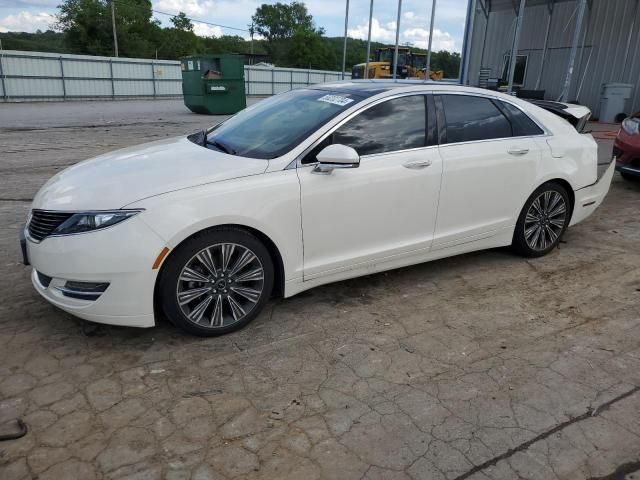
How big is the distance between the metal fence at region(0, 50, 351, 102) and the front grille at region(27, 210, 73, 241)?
1054 inches

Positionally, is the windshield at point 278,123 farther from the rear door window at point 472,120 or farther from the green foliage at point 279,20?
the green foliage at point 279,20

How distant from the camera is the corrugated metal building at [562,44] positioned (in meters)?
17.5

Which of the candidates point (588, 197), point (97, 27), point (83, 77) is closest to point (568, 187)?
point (588, 197)

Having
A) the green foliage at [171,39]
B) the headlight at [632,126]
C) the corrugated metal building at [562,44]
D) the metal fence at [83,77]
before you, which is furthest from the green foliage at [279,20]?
the headlight at [632,126]

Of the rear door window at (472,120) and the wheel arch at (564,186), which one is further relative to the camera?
the wheel arch at (564,186)

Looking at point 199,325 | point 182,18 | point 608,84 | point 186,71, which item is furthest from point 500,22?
point 182,18

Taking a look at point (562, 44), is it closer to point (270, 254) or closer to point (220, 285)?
point (270, 254)

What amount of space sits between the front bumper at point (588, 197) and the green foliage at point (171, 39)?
1366 inches

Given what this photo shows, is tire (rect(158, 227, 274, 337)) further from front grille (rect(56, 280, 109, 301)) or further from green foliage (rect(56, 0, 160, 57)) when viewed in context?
green foliage (rect(56, 0, 160, 57))

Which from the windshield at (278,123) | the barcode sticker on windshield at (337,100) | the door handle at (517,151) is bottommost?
the door handle at (517,151)

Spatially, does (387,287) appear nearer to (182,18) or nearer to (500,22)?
(500,22)

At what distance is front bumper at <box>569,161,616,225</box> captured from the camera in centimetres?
495

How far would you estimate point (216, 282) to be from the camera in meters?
3.27

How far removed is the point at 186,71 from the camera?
2002cm
